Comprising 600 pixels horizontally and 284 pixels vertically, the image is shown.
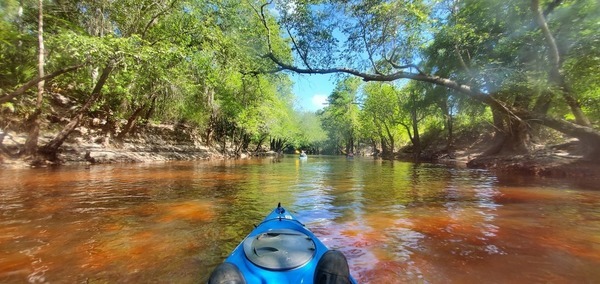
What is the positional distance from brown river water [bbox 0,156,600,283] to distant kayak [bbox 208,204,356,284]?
96cm

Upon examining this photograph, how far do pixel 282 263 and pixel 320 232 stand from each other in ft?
9.27

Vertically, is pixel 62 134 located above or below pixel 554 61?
below

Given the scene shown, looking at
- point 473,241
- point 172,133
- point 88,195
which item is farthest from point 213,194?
point 172,133

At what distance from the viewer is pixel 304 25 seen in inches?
544

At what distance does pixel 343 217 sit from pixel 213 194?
4.32 meters

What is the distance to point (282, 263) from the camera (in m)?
2.52

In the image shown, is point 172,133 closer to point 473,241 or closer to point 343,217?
point 343,217

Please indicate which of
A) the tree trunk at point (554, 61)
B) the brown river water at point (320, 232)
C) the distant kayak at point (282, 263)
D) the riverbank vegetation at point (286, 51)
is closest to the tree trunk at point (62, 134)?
the riverbank vegetation at point (286, 51)

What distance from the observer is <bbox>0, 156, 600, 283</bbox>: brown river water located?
11.6ft

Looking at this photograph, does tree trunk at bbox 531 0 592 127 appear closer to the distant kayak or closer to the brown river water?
the brown river water

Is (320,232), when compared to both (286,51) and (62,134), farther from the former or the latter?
(62,134)

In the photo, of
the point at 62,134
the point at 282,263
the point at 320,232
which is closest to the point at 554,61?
the point at 320,232

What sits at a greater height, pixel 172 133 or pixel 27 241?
pixel 172 133

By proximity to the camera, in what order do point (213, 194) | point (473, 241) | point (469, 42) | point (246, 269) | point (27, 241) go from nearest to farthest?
point (246, 269), point (27, 241), point (473, 241), point (213, 194), point (469, 42)
